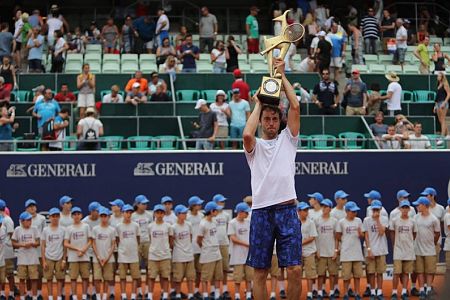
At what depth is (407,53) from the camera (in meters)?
25.4

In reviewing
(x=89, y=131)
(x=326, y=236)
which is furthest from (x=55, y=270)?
(x=326, y=236)

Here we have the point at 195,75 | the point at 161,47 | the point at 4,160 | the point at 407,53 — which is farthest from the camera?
the point at 407,53

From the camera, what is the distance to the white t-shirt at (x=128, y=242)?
669 inches

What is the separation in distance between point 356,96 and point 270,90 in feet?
46.1

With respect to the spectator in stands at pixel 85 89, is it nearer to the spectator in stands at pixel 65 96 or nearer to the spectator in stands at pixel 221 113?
the spectator in stands at pixel 65 96

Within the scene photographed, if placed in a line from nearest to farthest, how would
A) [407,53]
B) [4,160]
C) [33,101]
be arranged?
[4,160]
[33,101]
[407,53]

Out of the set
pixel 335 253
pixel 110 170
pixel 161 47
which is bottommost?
pixel 335 253

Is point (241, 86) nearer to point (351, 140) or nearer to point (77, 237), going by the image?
point (351, 140)

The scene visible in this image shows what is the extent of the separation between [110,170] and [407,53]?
952 centimetres

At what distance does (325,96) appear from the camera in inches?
837

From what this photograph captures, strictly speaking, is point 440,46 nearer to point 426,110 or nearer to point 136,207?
point 426,110

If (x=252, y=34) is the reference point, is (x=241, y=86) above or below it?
below

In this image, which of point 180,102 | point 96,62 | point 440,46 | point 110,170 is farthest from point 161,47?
point 440,46

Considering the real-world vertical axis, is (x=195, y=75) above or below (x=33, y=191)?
above
